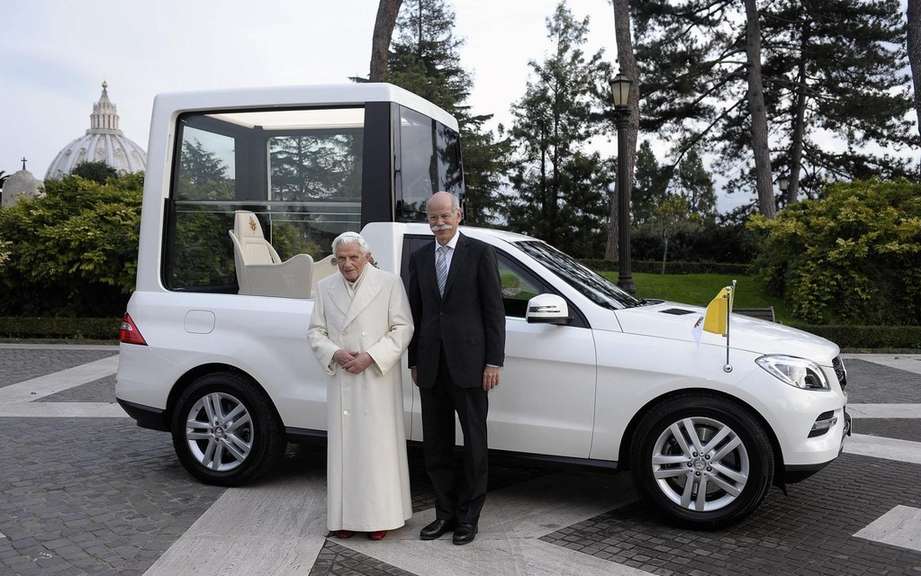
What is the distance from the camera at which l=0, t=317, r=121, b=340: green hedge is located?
47.2ft

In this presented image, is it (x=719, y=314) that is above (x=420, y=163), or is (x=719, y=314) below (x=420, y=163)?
below

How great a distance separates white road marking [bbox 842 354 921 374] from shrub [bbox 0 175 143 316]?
12598 mm

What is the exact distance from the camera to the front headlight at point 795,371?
4488 millimetres

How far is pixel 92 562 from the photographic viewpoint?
163 inches

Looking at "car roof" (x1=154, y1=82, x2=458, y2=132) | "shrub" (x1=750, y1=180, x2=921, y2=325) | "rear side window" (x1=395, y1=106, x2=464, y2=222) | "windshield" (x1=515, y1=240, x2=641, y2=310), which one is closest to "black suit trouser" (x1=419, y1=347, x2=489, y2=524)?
"windshield" (x1=515, y1=240, x2=641, y2=310)

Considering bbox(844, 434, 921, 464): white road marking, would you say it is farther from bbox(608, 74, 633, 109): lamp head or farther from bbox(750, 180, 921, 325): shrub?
bbox(750, 180, 921, 325): shrub

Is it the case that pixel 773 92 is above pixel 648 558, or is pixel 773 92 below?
above

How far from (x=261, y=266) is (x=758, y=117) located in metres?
25.3

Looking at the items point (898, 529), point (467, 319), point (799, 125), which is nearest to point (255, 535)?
point (467, 319)

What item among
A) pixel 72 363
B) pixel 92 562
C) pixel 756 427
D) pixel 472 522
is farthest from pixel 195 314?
pixel 72 363

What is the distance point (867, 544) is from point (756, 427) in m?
0.92

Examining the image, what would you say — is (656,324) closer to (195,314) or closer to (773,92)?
(195,314)

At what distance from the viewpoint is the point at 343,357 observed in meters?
4.35

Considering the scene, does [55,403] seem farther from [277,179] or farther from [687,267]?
Result: [687,267]
